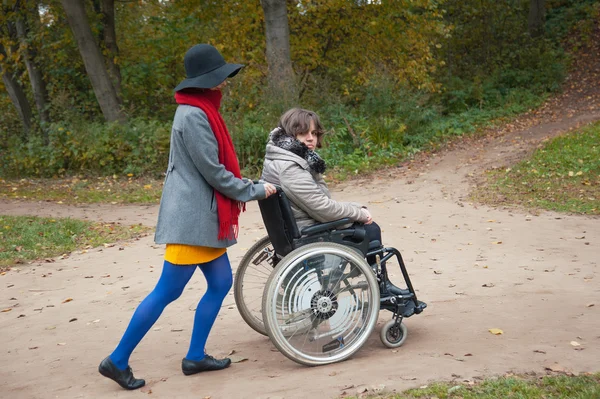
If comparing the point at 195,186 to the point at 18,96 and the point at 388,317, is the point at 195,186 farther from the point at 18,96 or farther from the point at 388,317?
the point at 18,96

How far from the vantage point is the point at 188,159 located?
3.84m

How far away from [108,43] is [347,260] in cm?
1607

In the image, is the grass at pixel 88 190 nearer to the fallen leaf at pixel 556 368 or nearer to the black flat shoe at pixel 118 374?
the black flat shoe at pixel 118 374

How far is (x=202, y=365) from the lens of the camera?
4125mm

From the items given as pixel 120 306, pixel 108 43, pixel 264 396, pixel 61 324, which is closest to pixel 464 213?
pixel 120 306

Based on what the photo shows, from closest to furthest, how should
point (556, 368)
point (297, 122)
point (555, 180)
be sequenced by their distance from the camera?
1. point (556, 368)
2. point (297, 122)
3. point (555, 180)

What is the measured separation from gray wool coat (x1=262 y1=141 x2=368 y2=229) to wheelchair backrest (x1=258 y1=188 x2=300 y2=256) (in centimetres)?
8

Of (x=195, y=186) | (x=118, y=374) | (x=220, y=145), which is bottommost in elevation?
(x=118, y=374)

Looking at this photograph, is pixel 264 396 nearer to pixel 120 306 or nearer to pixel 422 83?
pixel 120 306

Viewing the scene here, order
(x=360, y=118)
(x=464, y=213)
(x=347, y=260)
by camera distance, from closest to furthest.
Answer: (x=347, y=260) → (x=464, y=213) → (x=360, y=118)

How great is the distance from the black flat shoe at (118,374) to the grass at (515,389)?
1.41 meters

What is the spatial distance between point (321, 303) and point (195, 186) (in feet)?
3.33

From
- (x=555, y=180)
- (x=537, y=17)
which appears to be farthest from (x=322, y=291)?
(x=537, y=17)

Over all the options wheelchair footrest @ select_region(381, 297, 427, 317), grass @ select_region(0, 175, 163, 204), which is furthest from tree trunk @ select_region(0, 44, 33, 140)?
wheelchair footrest @ select_region(381, 297, 427, 317)
